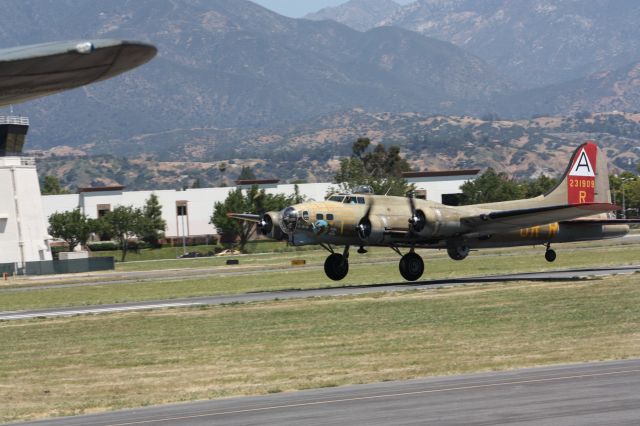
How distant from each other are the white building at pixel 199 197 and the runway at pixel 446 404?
144m

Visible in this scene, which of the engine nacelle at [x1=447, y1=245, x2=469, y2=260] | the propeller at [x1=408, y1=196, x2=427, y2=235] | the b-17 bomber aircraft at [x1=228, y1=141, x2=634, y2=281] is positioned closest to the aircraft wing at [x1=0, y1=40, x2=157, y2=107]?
the b-17 bomber aircraft at [x1=228, y1=141, x2=634, y2=281]

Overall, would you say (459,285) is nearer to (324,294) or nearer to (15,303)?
(324,294)

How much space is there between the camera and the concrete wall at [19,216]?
9631 centimetres

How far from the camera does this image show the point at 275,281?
183ft

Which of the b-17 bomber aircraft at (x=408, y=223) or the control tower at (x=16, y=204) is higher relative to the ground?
the control tower at (x=16, y=204)

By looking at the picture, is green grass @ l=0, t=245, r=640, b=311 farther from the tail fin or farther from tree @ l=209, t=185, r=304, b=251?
tree @ l=209, t=185, r=304, b=251

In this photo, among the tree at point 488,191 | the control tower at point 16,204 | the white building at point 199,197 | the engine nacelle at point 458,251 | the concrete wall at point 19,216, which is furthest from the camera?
the white building at point 199,197

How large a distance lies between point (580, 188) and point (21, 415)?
3753 cm

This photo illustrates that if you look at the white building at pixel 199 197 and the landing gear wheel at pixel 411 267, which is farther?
the white building at pixel 199 197

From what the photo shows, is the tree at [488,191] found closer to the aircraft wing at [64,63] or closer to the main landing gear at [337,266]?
the main landing gear at [337,266]

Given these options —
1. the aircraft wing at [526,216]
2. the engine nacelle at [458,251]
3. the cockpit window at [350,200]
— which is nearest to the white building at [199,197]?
the engine nacelle at [458,251]

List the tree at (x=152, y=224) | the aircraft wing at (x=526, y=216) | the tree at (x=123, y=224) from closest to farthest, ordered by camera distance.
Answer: the aircraft wing at (x=526, y=216) → the tree at (x=123, y=224) → the tree at (x=152, y=224)

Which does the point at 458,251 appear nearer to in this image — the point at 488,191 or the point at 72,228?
the point at 72,228

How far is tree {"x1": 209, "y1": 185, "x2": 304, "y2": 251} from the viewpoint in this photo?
5797 inches
